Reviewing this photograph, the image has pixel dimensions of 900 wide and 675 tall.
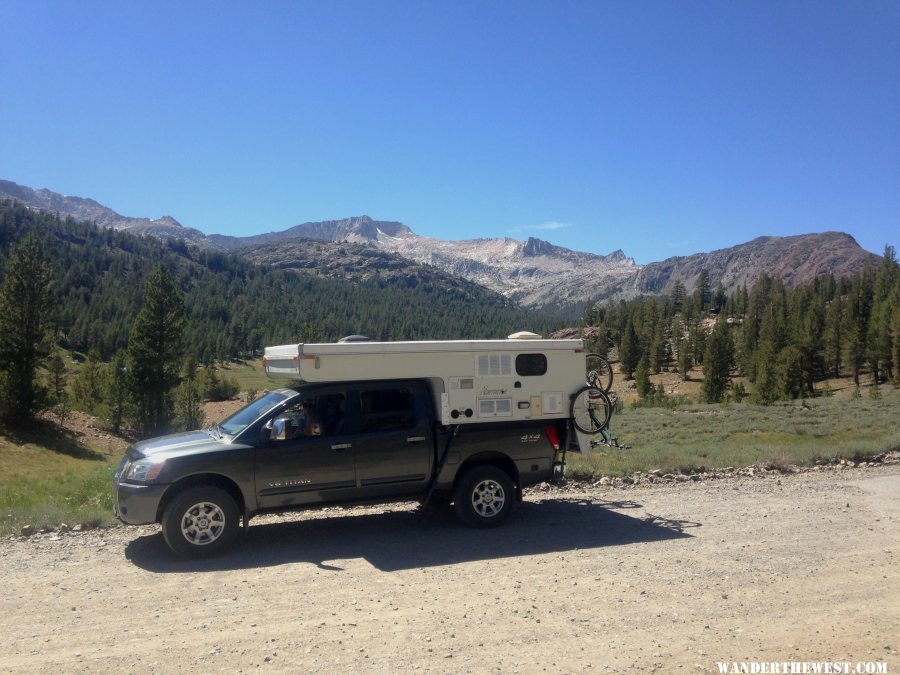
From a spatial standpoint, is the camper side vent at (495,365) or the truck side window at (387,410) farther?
the camper side vent at (495,365)

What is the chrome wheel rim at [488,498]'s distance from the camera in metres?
9.08

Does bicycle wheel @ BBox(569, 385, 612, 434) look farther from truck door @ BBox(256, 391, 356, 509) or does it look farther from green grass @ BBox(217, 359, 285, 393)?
green grass @ BBox(217, 359, 285, 393)

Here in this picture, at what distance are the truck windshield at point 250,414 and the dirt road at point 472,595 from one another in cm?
151

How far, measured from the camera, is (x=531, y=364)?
9531 millimetres

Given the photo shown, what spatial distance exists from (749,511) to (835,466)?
5596 millimetres

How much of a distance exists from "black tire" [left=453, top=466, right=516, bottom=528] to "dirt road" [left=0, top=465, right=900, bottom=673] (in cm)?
25

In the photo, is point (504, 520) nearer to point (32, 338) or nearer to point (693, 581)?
point (693, 581)

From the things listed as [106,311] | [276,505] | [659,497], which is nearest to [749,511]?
[659,497]

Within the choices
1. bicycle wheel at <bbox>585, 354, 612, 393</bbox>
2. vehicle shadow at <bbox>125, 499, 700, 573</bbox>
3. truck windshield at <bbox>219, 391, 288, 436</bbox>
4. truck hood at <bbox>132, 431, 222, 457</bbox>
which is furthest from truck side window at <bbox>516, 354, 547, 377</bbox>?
truck hood at <bbox>132, 431, 222, 457</bbox>

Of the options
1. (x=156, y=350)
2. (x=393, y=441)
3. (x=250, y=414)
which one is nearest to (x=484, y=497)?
(x=393, y=441)

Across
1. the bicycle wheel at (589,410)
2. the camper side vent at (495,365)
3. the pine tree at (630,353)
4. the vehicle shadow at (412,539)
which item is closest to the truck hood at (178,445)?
the vehicle shadow at (412,539)

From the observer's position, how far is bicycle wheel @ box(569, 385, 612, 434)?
968 centimetres

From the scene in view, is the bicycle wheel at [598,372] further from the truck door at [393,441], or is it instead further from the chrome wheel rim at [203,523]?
the chrome wheel rim at [203,523]

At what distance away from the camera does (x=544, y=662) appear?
5.03m
